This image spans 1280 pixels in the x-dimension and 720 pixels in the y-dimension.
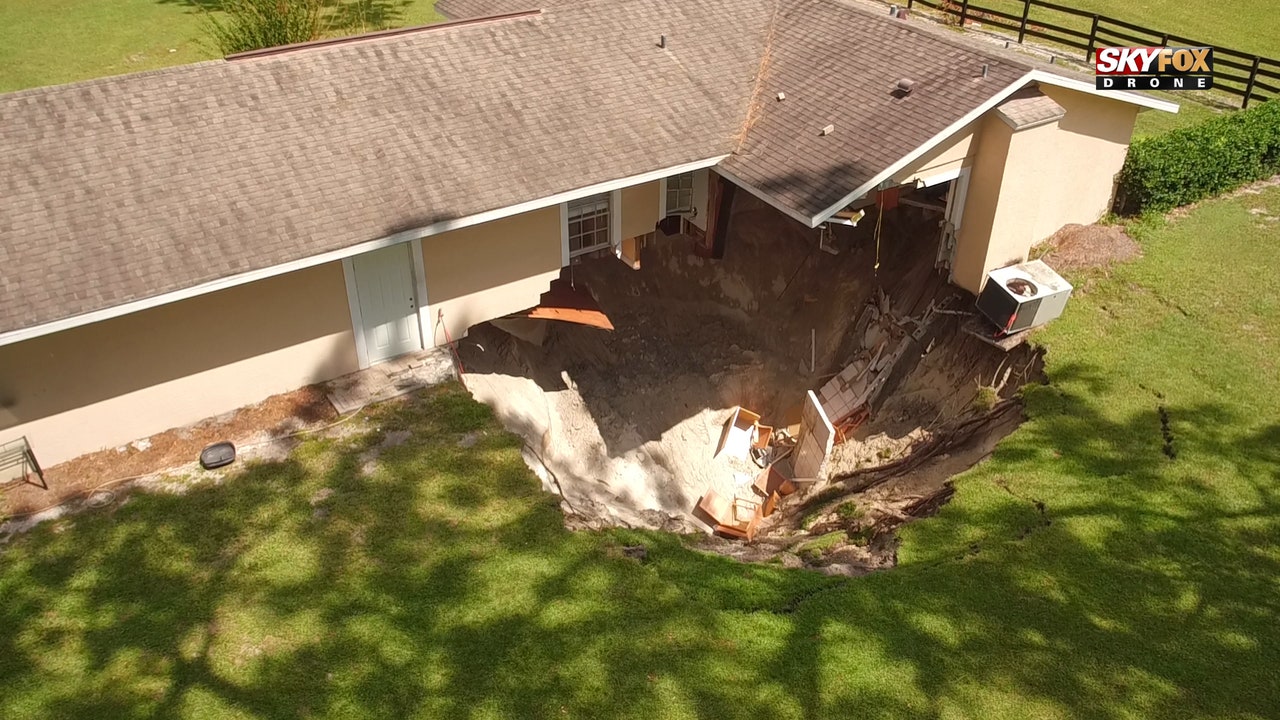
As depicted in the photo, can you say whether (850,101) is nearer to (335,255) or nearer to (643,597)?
(335,255)

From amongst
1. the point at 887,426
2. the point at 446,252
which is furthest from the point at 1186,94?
the point at 446,252

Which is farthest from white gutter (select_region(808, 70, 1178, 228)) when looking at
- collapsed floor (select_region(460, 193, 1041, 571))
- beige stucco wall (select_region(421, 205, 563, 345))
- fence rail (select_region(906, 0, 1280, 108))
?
fence rail (select_region(906, 0, 1280, 108))

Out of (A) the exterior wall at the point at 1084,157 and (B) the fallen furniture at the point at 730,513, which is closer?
(A) the exterior wall at the point at 1084,157

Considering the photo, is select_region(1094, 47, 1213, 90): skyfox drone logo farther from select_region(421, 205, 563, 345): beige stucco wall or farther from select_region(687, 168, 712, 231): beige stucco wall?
select_region(421, 205, 563, 345): beige stucco wall

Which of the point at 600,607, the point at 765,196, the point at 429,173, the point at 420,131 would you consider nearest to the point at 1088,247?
the point at 765,196

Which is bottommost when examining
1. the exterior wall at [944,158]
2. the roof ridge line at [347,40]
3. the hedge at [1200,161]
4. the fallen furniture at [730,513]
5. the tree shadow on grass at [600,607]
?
the fallen furniture at [730,513]

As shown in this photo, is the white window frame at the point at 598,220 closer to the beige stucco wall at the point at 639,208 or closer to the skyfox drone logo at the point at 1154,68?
the beige stucco wall at the point at 639,208

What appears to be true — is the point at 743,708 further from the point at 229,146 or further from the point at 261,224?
the point at 229,146

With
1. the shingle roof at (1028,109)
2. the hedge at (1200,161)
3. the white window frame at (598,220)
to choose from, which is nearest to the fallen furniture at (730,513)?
the white window frame at (598,220)
